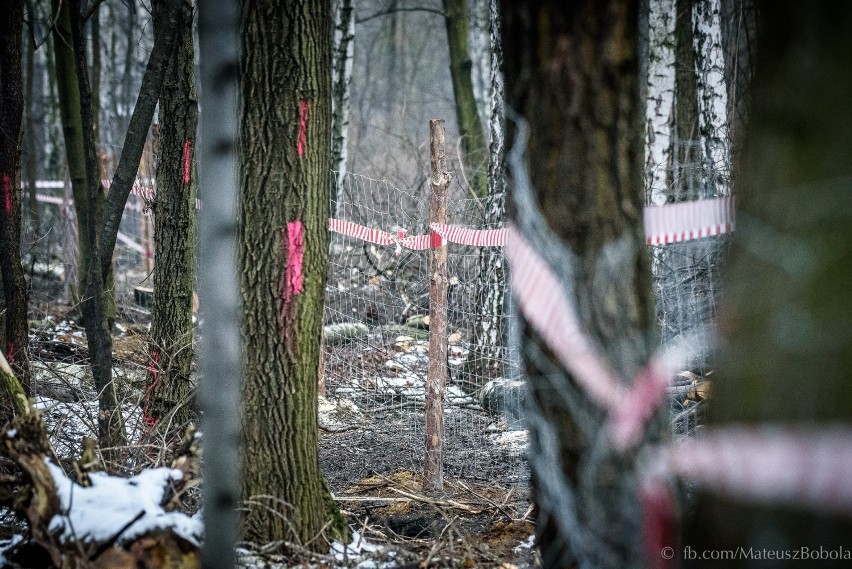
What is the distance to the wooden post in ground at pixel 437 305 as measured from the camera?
16.7 feet

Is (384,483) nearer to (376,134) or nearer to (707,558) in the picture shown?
(707,558)

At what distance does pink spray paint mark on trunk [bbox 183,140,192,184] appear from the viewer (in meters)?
5.34

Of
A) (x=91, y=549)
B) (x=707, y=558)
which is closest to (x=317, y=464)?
(x=91, y=549)

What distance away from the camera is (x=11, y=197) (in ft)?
16.8

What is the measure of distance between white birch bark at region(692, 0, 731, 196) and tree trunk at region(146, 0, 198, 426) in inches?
183

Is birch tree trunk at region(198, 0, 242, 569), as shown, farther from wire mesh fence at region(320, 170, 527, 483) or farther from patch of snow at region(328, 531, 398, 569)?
wire mesh fence at region(320, 170, 527, 483)

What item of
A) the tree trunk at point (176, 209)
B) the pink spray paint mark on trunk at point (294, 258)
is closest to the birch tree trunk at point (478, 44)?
the tree trunk at point (176, 209)

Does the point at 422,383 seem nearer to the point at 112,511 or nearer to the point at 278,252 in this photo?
the point at 278,252

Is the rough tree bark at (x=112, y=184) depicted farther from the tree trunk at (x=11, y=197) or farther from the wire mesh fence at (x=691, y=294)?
the wire mesh fence at (x=691, y=294)

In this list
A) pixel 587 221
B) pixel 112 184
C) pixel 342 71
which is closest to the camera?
pixel 587 221

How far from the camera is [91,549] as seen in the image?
2641 mm

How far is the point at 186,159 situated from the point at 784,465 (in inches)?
176

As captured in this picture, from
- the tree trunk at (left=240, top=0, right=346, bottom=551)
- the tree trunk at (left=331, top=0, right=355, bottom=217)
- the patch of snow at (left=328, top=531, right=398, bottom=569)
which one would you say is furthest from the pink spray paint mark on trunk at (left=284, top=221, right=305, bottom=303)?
the tree trunk at (left=331, top=0, right=355, bottom=217)

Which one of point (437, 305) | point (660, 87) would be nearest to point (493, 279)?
point (437, 305)
